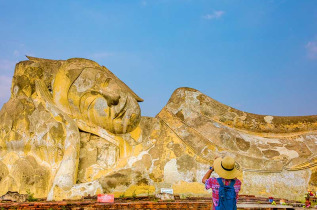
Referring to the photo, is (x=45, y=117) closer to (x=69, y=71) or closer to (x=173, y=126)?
(x=69, y=71)

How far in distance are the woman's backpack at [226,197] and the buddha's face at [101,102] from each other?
4207 millimetres

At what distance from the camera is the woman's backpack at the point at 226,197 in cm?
426

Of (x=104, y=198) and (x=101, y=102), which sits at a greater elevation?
(x=101, y=102)

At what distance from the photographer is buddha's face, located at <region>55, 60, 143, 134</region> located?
8195 mm

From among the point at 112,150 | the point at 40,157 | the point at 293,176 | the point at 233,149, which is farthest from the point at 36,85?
the point at 293,176

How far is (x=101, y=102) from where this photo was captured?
8.20 metres

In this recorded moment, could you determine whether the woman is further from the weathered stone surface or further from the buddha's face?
the buddha's face

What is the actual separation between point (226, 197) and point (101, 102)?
4477 mm

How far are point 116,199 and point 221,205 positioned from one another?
3.39m

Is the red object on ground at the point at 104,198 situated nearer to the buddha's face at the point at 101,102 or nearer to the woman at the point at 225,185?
the buddha's face at the point at 101,102

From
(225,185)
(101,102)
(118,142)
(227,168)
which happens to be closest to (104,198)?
(118,142)

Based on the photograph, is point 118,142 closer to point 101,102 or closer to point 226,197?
point 101,102

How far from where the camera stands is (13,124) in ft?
26.4

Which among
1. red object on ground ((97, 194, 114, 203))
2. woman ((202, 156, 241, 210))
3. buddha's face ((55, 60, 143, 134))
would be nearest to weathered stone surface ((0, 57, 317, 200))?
buddha's face ((55, 60, 143, 134))
